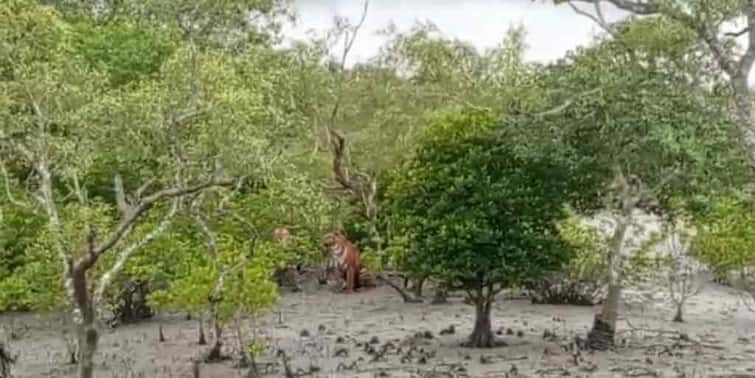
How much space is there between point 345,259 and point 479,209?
32.2ft

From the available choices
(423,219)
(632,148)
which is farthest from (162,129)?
(632,148)

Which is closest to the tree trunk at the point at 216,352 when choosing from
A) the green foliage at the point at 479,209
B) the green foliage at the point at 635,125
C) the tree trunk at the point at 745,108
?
the green foliage at the point at 479,209

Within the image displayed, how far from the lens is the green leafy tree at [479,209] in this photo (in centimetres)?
1673

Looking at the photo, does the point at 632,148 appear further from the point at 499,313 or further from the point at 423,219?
the point at 499,313

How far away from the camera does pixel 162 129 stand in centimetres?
1334

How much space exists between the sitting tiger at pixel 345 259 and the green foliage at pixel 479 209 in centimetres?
855

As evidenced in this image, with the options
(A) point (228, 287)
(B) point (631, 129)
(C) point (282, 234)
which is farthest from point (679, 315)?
(A) point (228, 287)

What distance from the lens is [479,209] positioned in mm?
16781

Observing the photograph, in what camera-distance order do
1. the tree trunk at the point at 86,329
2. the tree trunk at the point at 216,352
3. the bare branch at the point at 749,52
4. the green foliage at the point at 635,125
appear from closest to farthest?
the tree trunk at the point at 86,329
the bare branch at the point at 749,52
the green foliage at the point at 635,125
the tree trunk at the point at 216,352

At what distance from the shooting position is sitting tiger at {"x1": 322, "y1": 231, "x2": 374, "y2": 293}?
26109 millimetres

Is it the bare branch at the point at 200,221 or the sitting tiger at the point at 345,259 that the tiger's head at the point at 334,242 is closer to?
the sitting tiger at the point at 345,259

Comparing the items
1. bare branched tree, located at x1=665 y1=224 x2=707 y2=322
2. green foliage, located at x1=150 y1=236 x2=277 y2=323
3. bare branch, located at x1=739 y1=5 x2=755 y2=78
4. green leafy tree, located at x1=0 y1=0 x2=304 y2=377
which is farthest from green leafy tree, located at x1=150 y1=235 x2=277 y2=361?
bare branched tree, located at x1=665 y1=224 x2=707 y2=322

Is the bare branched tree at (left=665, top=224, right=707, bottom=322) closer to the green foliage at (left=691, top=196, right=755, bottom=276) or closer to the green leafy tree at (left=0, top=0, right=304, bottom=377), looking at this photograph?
the green foliage at (left=691, top=196, right=755, bottom=276)

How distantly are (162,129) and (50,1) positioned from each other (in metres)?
17.1
